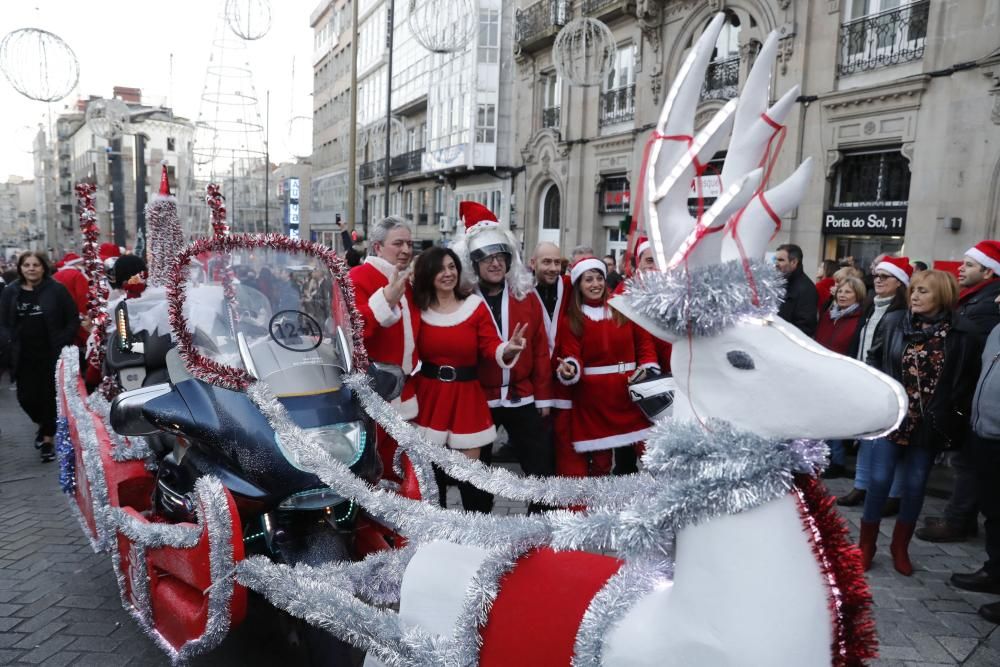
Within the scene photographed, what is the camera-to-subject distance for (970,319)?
15.0 feet

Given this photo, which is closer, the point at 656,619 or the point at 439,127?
the point at 656,619

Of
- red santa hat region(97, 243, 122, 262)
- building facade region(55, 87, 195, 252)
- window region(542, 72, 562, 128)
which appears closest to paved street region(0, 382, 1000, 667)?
building facade region(55, 87, 195, 252)

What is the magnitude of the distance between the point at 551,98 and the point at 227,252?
20.4 m

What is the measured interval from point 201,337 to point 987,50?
11762 mm

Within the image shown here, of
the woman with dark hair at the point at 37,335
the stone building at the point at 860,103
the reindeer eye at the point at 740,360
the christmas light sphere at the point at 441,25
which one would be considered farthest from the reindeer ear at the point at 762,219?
the christmas light sphere at the point at 441,25

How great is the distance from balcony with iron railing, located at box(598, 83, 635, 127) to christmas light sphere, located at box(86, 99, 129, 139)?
38.4 feet

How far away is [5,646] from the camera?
Answer: 3.26 meters

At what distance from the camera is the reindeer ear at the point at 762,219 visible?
1.52 meters

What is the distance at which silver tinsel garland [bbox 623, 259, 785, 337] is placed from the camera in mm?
1527

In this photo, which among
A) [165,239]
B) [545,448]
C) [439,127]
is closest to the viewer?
[545,448]

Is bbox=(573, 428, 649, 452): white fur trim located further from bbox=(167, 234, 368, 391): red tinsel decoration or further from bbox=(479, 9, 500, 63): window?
bbox=(479, 9, 500, 63): window

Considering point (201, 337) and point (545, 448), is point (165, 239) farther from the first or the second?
point (545, 448)

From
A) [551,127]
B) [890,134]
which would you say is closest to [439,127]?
[551,127]

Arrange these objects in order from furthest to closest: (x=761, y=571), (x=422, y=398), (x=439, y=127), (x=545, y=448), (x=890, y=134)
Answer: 1. (x=439, y=127)
2. (x=890, y=134)
3. (x=545, y=448)
4. (x=422, y=398)
5. (x=761, y=571)
